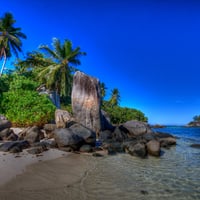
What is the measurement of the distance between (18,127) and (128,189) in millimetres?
12543

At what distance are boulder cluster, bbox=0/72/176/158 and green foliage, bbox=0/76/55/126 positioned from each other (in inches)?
30.1

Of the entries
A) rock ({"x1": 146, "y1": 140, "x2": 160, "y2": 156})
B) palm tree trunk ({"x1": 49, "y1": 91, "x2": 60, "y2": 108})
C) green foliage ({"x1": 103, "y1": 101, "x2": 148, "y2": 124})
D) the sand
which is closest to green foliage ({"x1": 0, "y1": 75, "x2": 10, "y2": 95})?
palm tree trunk ({"x1": 49, "y1": 91, "x2": 60, "y2": 108})

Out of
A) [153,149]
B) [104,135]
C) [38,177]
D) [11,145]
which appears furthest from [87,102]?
[38,177]

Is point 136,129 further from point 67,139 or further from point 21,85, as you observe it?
point 21,85

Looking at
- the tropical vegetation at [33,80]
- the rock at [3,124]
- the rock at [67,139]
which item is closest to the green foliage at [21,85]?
the tropical vegetation at [33,80]

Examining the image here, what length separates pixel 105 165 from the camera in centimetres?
725

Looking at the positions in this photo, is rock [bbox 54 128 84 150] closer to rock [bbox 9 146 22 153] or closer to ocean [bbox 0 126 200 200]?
rock [bbox 9 146 22 153]

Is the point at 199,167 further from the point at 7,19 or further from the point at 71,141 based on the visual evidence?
the point at 7,19

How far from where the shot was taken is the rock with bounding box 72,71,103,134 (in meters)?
16.1

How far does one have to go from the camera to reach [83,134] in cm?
1120

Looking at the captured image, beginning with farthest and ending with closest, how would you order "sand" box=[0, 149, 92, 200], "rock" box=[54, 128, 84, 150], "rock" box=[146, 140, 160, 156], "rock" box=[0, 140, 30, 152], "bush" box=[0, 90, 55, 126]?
"bush" box=[0, 90, 55, 126]
"rock" box=[54, 128, 84, 150]
"rock" box=[146, 140, 160, 156]
"rock" box=[0, 140, 30, 152]
"sand" box=[0, 149, 92, 200]

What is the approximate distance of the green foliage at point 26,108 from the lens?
1467 centimetres

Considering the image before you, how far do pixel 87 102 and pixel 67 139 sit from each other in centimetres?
672

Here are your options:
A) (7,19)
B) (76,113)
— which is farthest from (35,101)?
(7,19)
